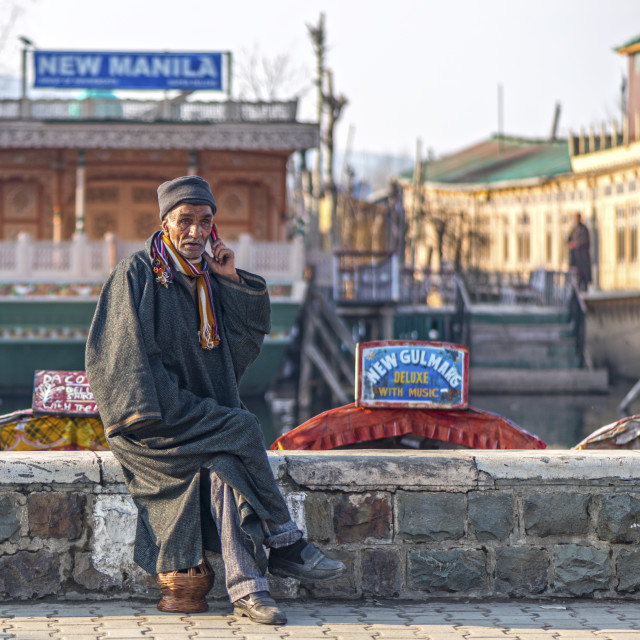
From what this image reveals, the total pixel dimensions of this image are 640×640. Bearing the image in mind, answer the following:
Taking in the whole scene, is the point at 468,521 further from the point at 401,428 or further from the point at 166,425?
the point at 166,425

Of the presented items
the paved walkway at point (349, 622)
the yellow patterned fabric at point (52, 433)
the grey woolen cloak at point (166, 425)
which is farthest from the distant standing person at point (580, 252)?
the grey woolen cloak at point (166, 425)

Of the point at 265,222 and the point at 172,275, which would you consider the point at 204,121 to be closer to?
the point at 265,222

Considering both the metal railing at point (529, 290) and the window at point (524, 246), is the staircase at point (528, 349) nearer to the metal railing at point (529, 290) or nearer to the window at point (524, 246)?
the metal railing at point (529, 290)

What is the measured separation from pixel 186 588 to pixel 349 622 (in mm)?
626

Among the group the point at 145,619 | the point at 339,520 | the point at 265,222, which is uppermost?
the point at 265,222

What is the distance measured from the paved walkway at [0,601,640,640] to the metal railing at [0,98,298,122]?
17498 millimetres

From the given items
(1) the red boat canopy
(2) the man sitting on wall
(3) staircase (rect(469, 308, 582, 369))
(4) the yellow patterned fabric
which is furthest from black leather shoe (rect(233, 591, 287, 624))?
Result: (3) staircase (rect(469, 308, 582, 369))

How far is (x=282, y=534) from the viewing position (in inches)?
169

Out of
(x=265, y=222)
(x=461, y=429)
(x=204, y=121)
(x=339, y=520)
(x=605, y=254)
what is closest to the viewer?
(x=339, y=520)

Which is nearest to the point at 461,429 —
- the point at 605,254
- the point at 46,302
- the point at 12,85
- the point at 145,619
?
the point at 145,619

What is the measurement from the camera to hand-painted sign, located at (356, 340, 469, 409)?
19.2 feet

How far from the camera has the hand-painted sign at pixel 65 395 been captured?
6105mm

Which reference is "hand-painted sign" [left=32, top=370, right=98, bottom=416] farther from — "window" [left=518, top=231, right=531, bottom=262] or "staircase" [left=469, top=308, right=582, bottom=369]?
"window" [left=518, top=231, right=531, bottom=262]

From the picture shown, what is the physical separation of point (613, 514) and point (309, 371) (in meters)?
16.6
